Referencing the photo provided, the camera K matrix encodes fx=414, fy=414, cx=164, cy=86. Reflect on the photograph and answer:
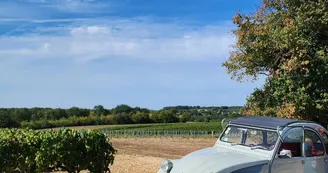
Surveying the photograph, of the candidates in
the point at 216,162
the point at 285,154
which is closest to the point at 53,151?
the point at 216,162

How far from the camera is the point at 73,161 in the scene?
31.7ft

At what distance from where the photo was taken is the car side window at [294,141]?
7.45m

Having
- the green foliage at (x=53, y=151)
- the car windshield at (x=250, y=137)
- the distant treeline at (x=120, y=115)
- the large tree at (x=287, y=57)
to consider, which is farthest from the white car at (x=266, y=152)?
the distant treeline at (x=120, y=115)

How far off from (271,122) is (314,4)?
30.9 feet

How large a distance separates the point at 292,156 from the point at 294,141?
0.95 ft

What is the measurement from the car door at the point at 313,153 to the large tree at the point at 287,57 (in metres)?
6.81

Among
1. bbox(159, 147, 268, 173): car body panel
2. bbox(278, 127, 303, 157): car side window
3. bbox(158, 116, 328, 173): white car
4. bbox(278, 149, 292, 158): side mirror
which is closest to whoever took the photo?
bbox(159, 147, 268, 173): car body panel

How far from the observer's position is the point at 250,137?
8031mm

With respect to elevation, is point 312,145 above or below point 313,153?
above

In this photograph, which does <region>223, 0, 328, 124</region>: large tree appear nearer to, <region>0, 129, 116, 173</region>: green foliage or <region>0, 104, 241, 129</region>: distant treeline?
<region>0, 129, 116, 173</region>: green foliage

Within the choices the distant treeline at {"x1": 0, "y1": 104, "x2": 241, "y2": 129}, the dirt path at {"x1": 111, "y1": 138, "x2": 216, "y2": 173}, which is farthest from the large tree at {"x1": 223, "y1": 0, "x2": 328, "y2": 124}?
the distant treeline at {"x1": 0, "y1": 104, "x2": 241, "y2": 129}

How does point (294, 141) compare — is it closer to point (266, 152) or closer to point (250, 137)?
point (266, 152)

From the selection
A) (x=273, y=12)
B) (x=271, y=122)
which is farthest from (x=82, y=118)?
(x=271, y=122)

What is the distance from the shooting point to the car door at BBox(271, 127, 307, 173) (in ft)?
23.7
